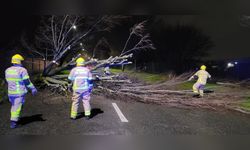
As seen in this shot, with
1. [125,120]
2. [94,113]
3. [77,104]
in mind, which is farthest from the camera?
[94,113]

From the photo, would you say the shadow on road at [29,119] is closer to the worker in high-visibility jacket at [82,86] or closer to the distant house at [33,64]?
the worker in high-visibility jacket at [82,86]

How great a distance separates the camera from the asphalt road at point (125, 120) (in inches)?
183

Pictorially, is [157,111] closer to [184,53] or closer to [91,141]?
[91,141]

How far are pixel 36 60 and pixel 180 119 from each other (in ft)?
50.1

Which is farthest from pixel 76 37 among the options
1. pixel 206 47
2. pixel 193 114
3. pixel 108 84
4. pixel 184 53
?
pixel 206 47

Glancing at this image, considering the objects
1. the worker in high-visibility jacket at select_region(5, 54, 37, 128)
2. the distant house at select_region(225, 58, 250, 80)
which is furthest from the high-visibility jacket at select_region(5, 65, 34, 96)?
the distant house at select_region(225, 58, 250, 80)

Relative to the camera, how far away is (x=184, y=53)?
37.5 metres

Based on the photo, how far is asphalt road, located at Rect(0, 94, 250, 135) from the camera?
465cm

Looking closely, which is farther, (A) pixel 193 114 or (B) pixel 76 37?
(B) pixel 76 37

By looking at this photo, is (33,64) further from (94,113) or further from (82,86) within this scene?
(82,86)

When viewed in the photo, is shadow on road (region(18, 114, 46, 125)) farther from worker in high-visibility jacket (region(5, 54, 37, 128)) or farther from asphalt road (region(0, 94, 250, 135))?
worker in high-visibility jacket (region(5, 54, 37, 128))

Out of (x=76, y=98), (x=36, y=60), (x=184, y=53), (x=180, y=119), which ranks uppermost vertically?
(x=184, y=53)

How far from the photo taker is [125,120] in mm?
5621

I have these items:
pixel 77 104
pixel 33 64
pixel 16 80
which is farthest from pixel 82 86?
pixel 33 64
